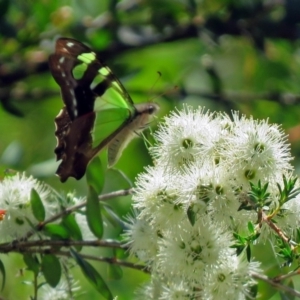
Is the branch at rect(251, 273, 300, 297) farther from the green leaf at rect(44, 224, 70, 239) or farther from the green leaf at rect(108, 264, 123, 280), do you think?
the green leaf at rect(44, 224, 70, 239)

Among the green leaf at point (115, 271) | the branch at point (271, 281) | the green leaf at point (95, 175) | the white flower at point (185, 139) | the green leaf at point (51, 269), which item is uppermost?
the white flower at point (185, 139)

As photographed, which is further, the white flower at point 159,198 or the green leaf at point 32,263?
the green leaf at point 32,263

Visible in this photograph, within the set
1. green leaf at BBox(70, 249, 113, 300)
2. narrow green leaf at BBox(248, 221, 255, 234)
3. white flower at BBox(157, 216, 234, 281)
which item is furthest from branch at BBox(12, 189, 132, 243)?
narrow green leaf at BBox(248, 221, 255, 234)

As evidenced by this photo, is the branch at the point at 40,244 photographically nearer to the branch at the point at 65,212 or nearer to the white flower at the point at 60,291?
the branch at the point at 65,212

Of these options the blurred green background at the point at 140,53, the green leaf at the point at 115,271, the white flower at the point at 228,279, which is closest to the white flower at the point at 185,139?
the white flower at the point at 228,279

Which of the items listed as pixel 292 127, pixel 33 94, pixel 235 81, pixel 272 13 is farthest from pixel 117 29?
pixel 235 81

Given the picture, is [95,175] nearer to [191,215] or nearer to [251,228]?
[191,215]

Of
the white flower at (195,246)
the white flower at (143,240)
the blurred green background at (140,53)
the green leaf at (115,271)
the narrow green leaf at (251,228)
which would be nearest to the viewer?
the narrow green leaf at (251,228)
